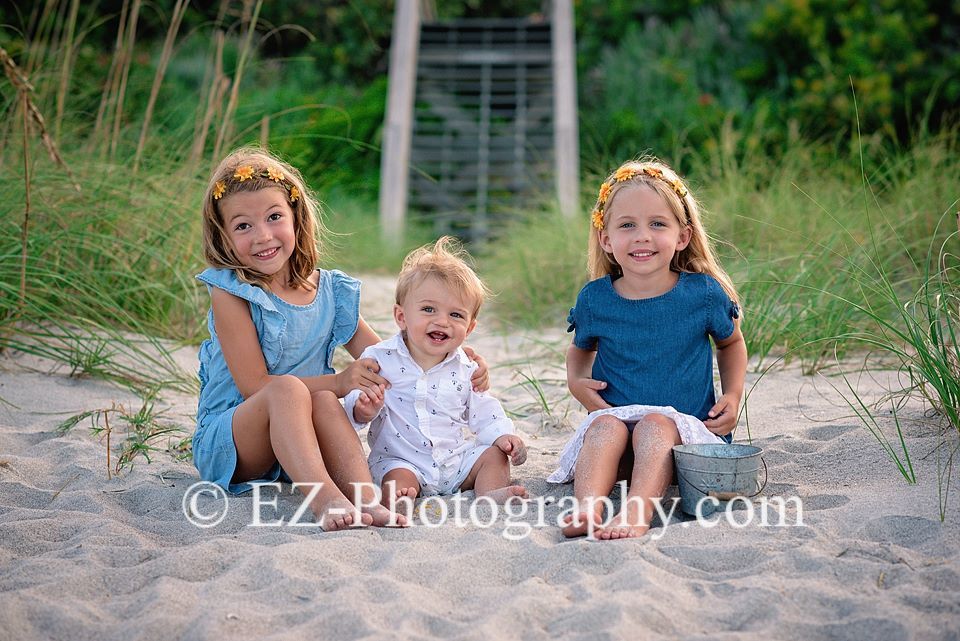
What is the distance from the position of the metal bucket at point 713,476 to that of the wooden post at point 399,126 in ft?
21.7

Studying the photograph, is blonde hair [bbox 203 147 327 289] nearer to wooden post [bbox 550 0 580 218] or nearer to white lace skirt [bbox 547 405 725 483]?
white lace skirt [bbox 547 405 725 483]

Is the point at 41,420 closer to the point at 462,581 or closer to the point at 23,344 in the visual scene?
the point at 23,344

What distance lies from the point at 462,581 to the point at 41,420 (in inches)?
83.0

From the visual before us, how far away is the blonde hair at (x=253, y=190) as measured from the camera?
2.82 metres

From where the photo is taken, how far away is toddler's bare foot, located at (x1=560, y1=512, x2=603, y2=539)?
7.85 feet

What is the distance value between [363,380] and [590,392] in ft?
2.32

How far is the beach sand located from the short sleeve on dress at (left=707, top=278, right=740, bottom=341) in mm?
456

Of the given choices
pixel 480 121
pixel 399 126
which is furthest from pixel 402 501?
pixel 480 121

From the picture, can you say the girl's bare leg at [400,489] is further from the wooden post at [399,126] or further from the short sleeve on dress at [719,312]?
the wooden post at [399,126]

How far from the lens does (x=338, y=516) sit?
8.20 feet

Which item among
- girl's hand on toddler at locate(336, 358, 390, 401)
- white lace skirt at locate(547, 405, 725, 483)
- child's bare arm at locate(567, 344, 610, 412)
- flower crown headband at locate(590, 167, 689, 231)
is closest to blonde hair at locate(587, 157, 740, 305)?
flower crown headband at locate(590, 167, 689, 231)

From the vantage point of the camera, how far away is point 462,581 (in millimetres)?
2152

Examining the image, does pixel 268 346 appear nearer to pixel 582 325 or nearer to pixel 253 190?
pixel 253 190

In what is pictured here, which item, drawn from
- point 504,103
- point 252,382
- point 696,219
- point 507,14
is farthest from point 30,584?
point 507,14
